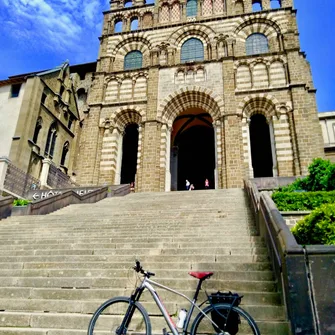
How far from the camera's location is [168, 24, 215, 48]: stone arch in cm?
2278

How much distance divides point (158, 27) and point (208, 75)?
21.7ft

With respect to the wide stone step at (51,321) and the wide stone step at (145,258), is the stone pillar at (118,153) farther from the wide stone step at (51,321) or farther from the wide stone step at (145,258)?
the wide stone step at (51,321)

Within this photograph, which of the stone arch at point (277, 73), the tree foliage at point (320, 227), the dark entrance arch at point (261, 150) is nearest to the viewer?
the tree foliage at point (320, 227)

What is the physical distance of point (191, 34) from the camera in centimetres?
2323

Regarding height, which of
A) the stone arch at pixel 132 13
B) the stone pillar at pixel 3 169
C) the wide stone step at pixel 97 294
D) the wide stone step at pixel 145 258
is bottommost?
the wide stone step at pixel 97 294

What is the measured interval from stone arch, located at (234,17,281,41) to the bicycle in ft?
72.8

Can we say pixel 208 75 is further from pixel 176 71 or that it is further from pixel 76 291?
pixel 76 291

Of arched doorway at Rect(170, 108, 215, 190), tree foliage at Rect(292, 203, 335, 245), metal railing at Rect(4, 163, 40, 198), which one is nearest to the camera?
tree foliage at Rect(292, 203, 335, 245)

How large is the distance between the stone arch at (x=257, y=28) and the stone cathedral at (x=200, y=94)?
72 millimetres

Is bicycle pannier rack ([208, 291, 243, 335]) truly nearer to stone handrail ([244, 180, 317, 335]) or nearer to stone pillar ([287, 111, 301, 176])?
stone handrail ([244, 180, 317, 335])

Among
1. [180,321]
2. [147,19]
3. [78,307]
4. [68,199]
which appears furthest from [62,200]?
[147,19]

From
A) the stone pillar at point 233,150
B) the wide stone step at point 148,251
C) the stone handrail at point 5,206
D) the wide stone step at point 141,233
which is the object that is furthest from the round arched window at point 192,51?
the wide stone step at point 148,251

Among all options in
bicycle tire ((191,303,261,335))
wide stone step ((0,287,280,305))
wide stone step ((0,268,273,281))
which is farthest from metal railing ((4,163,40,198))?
bicycle tire ((191,303,261,335))

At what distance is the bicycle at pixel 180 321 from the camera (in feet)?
11.6
